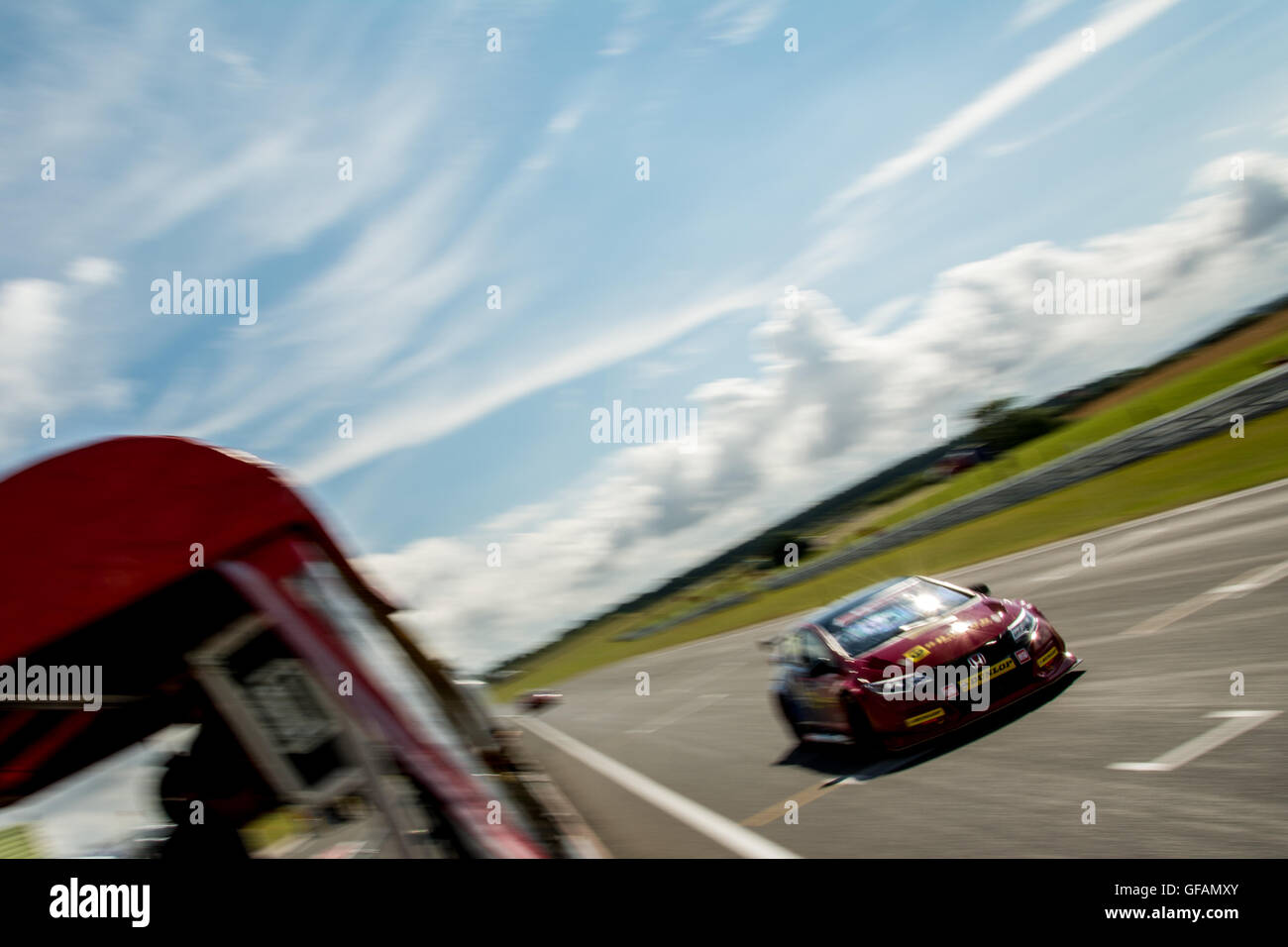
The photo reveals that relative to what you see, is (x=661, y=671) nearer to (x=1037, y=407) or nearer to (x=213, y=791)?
(x=213, y=791)

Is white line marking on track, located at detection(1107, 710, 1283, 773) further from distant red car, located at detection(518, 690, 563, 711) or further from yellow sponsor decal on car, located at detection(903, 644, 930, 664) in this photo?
distant red car, located at detection(518, 690, 563, 711)

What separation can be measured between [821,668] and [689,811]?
164cm

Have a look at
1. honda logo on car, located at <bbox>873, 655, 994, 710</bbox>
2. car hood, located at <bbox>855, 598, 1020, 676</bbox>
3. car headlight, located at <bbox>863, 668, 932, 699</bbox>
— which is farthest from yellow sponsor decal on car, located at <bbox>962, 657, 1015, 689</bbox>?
car headlight, located at <bbox>863, 668, 932, 699</bbox>

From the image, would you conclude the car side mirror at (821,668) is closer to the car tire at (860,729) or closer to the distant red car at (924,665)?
the distant red car at (924,665)

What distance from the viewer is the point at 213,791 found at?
193 inches

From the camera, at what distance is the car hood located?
7.83 meters

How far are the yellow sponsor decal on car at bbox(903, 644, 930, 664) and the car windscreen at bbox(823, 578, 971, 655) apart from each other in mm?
427

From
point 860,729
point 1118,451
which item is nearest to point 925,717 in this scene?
point 860,729

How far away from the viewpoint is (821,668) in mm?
8586

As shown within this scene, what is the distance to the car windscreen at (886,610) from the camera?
8.59m
